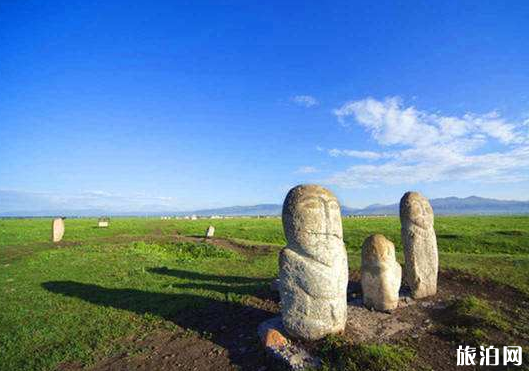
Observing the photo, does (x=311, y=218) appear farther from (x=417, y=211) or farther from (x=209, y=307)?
(x=209, y=307)

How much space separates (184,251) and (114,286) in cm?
1309

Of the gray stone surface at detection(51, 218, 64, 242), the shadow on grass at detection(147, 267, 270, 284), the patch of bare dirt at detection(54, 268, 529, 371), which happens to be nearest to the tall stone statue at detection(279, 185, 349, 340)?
the patch of bare dirt at detection(54, 268, 529, 371)

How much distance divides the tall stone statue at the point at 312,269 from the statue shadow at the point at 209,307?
1.52m

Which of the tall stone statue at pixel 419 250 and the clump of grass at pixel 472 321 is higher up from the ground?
the tall stone statue at pixel 419 250

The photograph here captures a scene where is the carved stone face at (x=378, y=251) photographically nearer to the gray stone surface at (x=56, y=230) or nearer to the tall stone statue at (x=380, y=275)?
the tall stone statue at (x=380, y=275)

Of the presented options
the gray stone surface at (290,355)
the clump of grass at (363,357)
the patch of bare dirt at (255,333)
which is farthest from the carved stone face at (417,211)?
the gray stone surface at (290,355)

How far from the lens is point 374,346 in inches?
359

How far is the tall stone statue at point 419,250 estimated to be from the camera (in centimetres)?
1398

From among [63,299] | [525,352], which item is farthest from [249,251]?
[525,352]

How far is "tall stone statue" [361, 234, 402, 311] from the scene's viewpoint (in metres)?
12.4

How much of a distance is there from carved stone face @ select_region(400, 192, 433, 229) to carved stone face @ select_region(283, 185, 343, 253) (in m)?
5.03

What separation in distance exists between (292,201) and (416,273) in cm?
680

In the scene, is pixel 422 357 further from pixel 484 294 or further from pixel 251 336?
pixel 484 294

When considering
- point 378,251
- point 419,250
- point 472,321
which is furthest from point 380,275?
point 472,321
